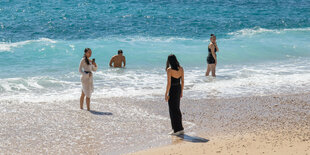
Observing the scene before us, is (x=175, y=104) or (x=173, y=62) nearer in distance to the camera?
(x=173, y=62)

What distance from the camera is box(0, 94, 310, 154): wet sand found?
269 inches

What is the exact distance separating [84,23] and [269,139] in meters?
22.0

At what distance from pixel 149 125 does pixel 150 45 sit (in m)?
13.6

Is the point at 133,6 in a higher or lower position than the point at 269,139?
higher

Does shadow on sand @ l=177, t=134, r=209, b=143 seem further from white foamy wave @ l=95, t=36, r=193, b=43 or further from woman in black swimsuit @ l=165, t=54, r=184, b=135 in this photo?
white foamy wave @ l=95, t=36, r=193, b=43

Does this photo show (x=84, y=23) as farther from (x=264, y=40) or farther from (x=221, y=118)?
(x=221, y=118)

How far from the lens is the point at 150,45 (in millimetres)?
21562

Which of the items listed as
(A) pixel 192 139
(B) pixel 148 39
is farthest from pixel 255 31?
(A) pixel 192 139

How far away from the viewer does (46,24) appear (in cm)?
2681

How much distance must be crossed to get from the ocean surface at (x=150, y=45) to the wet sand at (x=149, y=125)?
1058 mm

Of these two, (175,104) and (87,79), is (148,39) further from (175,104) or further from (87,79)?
(175,104)

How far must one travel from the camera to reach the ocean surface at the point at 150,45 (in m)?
11.9

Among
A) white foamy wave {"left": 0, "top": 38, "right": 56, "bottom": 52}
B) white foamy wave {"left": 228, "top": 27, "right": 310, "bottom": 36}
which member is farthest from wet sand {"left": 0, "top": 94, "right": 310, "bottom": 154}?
white foamy wave {"left": 228, "top": 27, "right": 310, "bottom": 36}

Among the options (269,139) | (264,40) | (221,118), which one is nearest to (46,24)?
(264,40)
